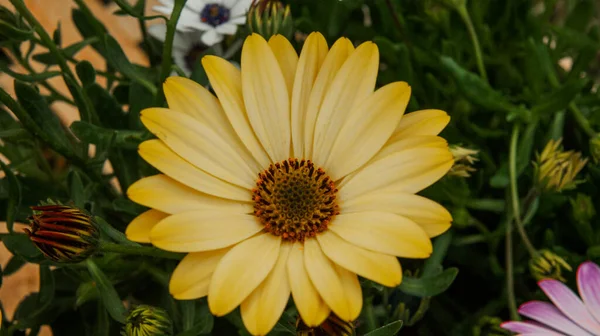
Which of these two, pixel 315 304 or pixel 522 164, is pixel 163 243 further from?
pixel 522 164

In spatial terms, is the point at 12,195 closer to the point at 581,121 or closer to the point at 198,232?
the point at 198,232

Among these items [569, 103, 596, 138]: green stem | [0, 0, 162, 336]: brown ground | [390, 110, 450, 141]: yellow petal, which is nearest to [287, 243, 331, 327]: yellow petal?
[390, 110, 450, 141]: yellow petal

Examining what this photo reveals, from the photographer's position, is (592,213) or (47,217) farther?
(592,213)

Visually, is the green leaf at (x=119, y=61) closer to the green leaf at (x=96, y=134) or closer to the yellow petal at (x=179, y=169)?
the green leaf at (x=96, y=134)

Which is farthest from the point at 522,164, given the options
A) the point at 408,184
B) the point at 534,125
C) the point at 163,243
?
the point at 163,243

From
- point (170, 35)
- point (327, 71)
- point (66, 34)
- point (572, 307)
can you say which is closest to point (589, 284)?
point (572, 307)

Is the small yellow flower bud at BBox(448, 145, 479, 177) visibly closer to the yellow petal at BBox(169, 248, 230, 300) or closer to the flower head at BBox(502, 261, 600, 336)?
the flower head at BBox(502, 261, 600, 336)

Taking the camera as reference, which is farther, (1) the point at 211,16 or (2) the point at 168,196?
(1) the point at 211,16

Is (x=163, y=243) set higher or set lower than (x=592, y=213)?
higher
